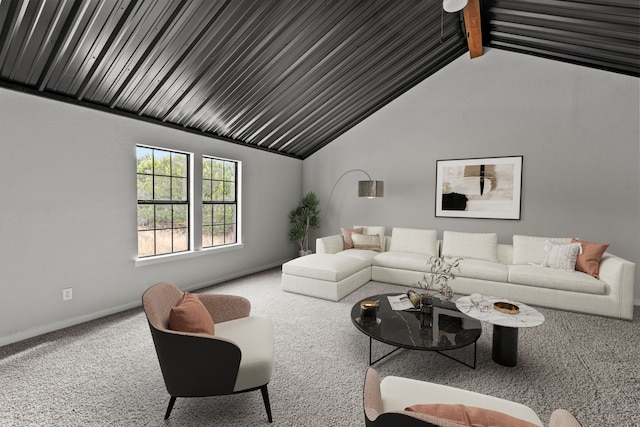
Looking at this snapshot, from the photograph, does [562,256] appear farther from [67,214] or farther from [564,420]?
[67,214]

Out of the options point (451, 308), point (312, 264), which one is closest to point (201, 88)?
point (312, 264)

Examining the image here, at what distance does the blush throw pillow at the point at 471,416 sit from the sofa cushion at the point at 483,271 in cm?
353

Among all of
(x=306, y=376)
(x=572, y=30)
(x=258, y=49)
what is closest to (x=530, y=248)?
(x=572, y=30)

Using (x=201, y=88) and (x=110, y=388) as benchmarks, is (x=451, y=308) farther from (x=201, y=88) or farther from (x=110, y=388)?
(x=201, y=88)

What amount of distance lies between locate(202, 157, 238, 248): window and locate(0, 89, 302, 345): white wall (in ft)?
2.00

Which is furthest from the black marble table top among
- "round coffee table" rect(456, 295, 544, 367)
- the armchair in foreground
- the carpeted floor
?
the armchair in foreground

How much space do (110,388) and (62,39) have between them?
9.37 feet

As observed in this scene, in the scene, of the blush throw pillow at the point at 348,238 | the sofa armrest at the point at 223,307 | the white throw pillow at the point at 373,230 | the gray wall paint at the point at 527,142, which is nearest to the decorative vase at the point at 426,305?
the sofa armrest at the point at 223,307

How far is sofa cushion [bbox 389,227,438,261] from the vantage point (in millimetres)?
5102

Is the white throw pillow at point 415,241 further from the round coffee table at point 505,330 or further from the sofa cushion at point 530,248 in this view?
the round coffee table at point 505,330

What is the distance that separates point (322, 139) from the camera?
6363 mm

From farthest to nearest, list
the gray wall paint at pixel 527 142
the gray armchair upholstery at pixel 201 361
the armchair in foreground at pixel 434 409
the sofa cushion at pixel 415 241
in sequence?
the sofa cushion at pixel 415 241, the gray wall paint at pixel 527 142, the gray armchair upholstery at pixel 201 361, the armchair in foreground at pixel 434 409

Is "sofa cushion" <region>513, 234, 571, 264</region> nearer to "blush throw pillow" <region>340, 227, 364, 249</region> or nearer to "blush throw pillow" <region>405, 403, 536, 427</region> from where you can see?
"blush throw pillow" <region>340, 227, 364, 249</region>

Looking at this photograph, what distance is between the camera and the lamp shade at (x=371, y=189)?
5.28 metres
